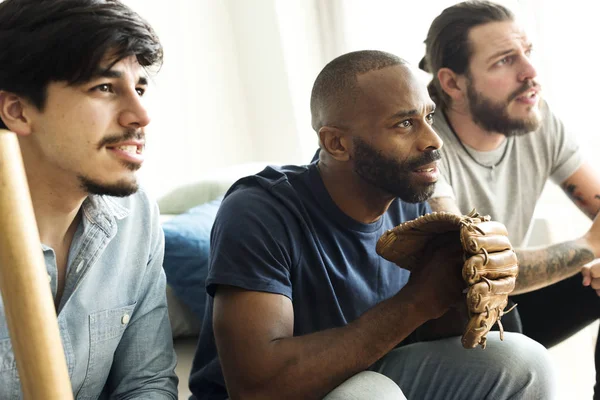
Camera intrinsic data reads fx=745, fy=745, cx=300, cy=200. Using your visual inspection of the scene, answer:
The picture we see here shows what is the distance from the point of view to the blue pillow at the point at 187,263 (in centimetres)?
182

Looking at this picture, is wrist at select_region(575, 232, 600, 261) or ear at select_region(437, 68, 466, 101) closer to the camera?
wrist at select_region(575, 232, 600, 261)

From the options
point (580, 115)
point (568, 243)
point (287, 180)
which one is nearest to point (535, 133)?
point (568, 243)

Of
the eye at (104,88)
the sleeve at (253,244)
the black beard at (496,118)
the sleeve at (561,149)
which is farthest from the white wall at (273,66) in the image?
the eye at (104,88)

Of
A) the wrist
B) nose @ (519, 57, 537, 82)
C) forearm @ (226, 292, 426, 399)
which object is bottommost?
the wrist

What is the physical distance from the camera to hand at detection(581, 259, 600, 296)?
1.75m

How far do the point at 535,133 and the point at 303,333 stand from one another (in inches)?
41.2

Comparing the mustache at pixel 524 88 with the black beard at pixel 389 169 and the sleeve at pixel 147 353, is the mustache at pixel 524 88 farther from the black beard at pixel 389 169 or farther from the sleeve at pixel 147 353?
the sleeve at pixel 147 353

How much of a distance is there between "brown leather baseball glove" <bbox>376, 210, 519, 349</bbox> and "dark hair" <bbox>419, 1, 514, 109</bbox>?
0.83 m

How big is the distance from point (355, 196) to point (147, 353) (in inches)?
19.2

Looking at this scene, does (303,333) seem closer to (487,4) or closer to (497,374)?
(497,374)

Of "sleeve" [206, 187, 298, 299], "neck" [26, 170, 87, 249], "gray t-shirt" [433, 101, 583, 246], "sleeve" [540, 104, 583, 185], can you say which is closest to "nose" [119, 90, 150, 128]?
"neck" [26, 170, 87, 249]

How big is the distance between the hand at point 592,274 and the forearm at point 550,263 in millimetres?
36

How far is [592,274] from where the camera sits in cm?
176

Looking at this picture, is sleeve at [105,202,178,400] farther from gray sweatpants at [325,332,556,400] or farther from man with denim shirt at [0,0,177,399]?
gray sweatpants at [325,332,556,400]
